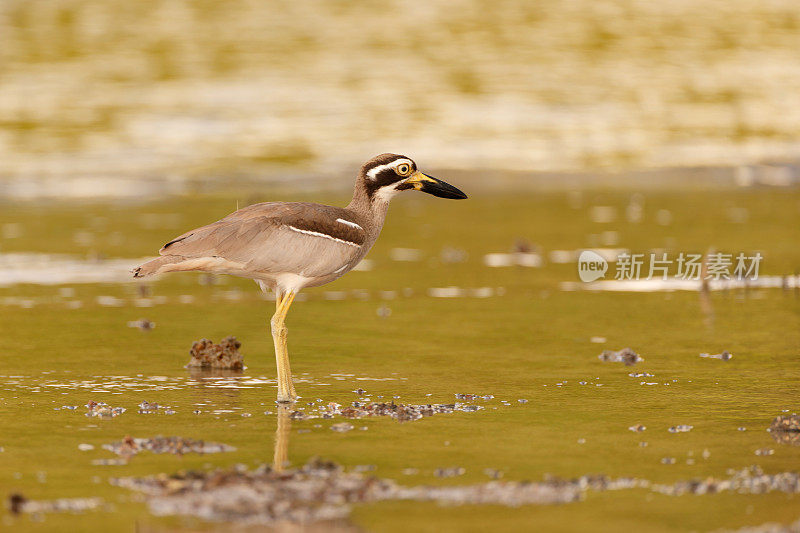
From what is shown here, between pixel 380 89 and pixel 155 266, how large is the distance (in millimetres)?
34282

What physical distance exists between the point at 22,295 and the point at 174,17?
128 ft

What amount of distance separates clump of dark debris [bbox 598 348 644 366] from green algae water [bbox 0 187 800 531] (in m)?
0.10

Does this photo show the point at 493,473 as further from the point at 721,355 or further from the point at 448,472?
the point at 721,355

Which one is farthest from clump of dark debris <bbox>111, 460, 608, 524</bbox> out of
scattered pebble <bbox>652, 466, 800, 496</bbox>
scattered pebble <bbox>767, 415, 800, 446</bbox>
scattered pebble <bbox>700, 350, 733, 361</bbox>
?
scattered pebble <bbox>700, 350, 733, 361</bbox>

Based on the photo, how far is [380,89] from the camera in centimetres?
4375

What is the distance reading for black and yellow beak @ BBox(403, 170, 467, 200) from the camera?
11.0 meters

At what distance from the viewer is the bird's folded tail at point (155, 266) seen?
32.6 ft

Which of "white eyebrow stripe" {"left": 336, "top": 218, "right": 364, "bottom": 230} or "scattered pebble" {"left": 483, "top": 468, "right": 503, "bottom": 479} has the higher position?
"white eyebrow stripe" {"left": 336, "top": 218, "right": 364, "bottom": 230}

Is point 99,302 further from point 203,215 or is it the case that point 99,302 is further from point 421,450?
point 203,215

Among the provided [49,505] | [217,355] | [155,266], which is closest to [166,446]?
[49,505]

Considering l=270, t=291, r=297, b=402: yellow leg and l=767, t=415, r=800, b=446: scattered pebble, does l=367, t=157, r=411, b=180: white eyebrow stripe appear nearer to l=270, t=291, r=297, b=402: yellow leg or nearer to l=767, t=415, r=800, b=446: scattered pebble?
l=270, t=291, r=297, b=402: yellow leg

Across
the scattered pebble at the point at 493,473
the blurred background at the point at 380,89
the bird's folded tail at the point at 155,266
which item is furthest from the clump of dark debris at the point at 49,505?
the blurred background at the point at 380,89

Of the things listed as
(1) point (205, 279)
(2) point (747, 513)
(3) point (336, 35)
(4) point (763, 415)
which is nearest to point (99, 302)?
(1) point (205, 279)

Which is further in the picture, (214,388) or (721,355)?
(721,355)
